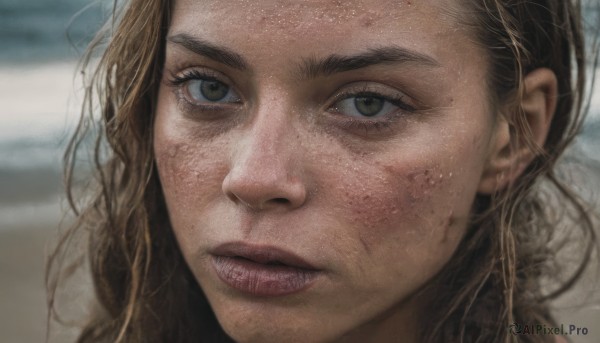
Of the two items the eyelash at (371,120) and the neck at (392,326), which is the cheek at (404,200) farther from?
the neck at (392,326)

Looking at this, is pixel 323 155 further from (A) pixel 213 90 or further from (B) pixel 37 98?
(B) pixel 37 98

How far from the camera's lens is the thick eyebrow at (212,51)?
2381 millimetres

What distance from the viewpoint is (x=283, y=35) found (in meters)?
2.33

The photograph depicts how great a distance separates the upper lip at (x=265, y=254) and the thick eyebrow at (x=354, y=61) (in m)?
0.46

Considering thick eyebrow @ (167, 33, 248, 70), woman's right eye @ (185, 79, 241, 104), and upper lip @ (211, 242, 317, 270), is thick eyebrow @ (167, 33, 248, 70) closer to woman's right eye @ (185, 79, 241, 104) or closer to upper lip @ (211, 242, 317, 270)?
woman's right eye @ (185, 79, 241, 104)

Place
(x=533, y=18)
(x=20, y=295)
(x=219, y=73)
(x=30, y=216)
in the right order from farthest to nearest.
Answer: (x=30, y=216)
(x=20, y=295)
(x=533, y=18)
(x=219, y=73)

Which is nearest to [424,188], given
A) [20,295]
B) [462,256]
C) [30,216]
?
[462,256]

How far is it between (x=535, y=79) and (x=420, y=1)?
52 cm

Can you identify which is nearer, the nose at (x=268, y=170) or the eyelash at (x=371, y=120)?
the nose at (x=268, y=170)

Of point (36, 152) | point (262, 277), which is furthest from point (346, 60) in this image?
point (36, 152)

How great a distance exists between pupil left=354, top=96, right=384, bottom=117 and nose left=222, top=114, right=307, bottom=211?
0.20m

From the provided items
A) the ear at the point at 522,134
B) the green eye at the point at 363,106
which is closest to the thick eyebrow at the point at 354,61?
the green eye at the point at 363,106

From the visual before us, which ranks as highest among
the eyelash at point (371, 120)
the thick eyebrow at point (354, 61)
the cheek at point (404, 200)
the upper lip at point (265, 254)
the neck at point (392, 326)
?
the thick eyebrow at point (354, 61)

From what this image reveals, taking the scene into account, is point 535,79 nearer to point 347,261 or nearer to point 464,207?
point 464,207
